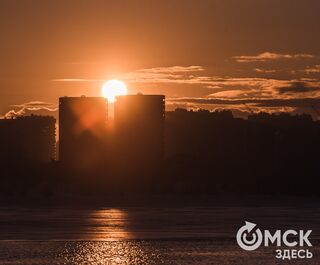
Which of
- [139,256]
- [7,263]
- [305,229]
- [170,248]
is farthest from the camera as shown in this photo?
[305,229]

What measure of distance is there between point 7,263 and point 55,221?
44393mm

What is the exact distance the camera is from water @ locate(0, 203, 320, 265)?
6575cm

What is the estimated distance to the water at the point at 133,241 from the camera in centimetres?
6575

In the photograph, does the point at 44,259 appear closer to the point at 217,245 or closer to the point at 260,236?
the point at 217,245

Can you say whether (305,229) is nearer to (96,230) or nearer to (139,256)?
(96,230)

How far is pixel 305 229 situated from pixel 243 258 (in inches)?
1056

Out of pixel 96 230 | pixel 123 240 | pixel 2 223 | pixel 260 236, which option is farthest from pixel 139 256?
pixel 2 223

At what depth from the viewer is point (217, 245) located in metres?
74.1

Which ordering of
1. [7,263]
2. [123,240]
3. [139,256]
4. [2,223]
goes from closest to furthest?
[7,263]
[139,256]
[123,240]
[2,223]

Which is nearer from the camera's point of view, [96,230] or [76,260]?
[76,260]

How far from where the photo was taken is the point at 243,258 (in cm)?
6581

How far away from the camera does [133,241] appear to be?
7869 centimetres

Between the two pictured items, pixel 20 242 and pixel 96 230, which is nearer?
pixel 20 242

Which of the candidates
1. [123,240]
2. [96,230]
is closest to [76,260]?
[123,240]
